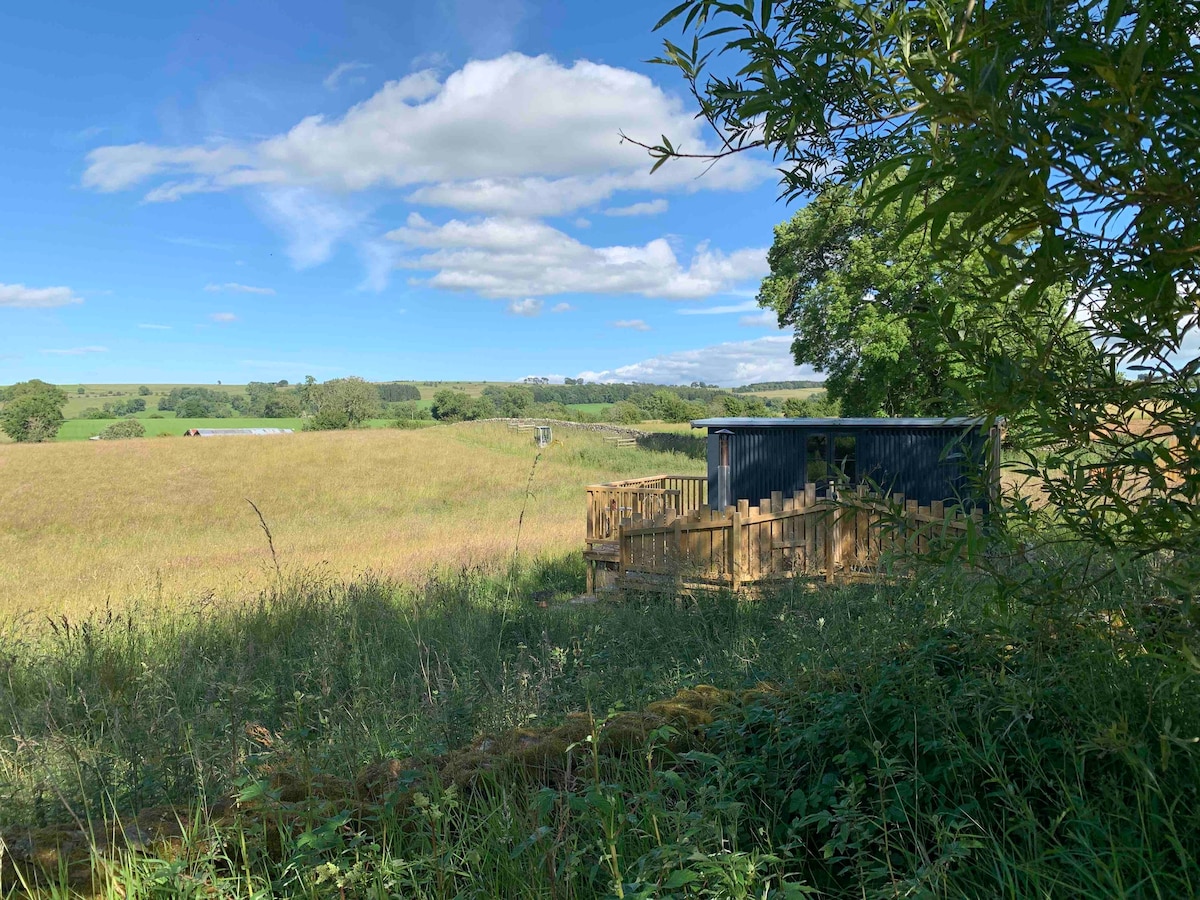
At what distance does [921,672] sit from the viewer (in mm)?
2828

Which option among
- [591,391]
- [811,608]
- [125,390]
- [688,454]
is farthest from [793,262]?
[125,390]

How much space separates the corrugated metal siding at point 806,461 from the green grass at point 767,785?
9666mm

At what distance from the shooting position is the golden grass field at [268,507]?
1245 centimetres

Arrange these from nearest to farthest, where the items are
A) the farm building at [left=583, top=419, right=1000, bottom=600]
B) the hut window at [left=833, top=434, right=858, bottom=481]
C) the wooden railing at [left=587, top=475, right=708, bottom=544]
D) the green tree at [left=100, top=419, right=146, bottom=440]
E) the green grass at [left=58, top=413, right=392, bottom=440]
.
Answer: the farm building at [left=583, top=419, right=1000, bottom=600]
the wooden railing at [left=587, top=475, right=708, bottom=544]
the hut window at [left=833, top=434, right=858, bottom=481]
the green tree at [left=100, top=419, right=146, bottom=440]
the green grass at [left=58, top=413, right=392, bottom=440]

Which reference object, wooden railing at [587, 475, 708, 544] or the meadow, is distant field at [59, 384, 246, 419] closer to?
wooden railing at [587, 475, 708, 544]

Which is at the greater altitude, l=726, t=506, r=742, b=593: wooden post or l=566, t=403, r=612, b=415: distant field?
l=566, t=403, r=612, b=415: distant field

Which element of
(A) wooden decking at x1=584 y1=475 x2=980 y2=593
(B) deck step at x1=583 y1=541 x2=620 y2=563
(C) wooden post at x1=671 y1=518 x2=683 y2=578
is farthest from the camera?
(B) deck step at x1=583 y1=541 x2=620 y2=563

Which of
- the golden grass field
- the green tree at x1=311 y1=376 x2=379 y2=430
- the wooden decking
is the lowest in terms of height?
the golden grass field

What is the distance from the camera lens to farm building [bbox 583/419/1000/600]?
754 centimetres

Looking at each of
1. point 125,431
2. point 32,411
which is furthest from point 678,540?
point 32,411

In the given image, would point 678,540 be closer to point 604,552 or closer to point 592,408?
point 604,552

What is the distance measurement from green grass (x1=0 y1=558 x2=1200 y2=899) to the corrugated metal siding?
967cm

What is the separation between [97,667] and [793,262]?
91.0ft

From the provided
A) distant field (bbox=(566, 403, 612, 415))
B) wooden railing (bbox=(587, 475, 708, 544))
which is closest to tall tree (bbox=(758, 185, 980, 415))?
wooden railing (bbox=(587, 475, 708, 544))
